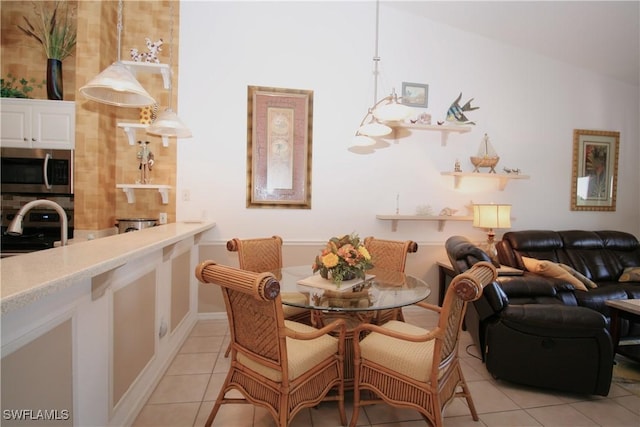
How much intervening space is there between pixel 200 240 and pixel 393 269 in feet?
6.74

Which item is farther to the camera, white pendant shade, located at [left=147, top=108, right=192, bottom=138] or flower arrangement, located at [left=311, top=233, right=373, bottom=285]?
white pendant shade, located at [left=147, top=108, right=192, bottom=138]

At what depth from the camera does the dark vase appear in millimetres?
3074

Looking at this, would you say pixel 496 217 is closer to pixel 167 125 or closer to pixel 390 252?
pixel 390 252

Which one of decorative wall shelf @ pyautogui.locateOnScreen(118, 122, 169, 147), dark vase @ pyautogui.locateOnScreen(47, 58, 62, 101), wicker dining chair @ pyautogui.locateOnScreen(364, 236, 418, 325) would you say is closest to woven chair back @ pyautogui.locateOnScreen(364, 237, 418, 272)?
wicker dining chair @ pyautogui.locateOnScreen(364, 236, 418, 325)

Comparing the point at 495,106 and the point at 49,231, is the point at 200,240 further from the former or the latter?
the point at 495,106

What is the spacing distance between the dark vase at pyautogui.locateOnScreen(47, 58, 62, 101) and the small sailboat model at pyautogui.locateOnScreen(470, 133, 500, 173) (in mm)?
4472

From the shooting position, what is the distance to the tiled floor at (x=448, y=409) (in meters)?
1.85

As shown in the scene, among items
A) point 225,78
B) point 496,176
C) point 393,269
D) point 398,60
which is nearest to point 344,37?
point 398,60

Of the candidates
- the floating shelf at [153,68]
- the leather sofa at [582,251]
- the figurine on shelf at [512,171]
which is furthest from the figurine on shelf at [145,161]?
the figurine on shelf at [512,171]

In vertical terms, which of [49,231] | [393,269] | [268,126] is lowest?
[393,269]

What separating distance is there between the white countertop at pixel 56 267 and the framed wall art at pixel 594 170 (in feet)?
15.9

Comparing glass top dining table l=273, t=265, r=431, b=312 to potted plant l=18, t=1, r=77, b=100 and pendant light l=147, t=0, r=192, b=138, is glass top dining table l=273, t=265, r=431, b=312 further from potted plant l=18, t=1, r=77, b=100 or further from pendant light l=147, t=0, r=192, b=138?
potted plant l=18, t=1, r=77, b=100

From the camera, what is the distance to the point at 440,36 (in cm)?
369

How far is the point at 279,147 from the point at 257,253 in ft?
4.26
